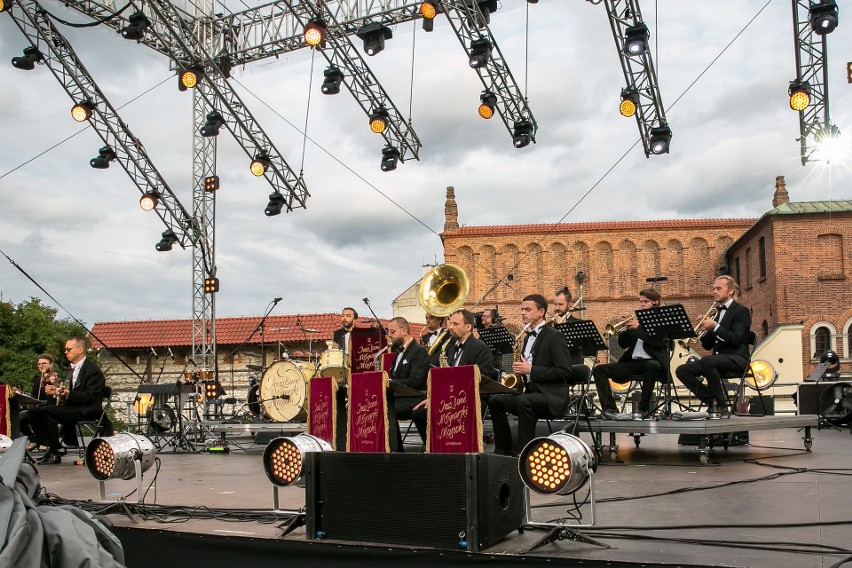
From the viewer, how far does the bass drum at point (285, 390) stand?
10562mm

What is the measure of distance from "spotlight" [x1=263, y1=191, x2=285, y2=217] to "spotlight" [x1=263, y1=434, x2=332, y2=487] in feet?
39.4

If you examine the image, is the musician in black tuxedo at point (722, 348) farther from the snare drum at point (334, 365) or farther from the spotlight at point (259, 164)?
the spotlight at point (259, 164)

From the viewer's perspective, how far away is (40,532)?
2.35m

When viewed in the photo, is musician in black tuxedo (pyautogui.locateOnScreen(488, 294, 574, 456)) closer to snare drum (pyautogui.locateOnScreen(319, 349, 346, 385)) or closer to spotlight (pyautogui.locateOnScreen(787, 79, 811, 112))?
snare drum (pyautogui.locateOnScreen(319, 349, 346, 385))

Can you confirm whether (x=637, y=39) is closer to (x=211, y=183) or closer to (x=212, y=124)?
(x=212, y=124)

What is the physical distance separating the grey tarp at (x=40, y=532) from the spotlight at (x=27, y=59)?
42.0ft

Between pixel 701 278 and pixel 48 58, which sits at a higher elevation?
pixel 48 58

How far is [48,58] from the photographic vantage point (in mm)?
13742

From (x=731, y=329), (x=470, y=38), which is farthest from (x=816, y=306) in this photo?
(x=731, y=329)

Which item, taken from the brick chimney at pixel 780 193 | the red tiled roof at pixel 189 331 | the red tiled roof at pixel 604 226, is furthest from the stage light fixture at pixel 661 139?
the brick chimney at pixel 780 193

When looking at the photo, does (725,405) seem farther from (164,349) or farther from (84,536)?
(164,349)

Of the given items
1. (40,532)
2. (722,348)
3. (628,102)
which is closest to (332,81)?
(628,102)

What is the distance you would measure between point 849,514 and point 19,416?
8.45m

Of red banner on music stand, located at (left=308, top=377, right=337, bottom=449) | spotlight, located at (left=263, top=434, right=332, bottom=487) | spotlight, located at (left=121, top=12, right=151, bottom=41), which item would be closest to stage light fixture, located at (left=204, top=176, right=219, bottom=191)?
spotlight, located at (left=121, top=12, right=151, bottom=41)
